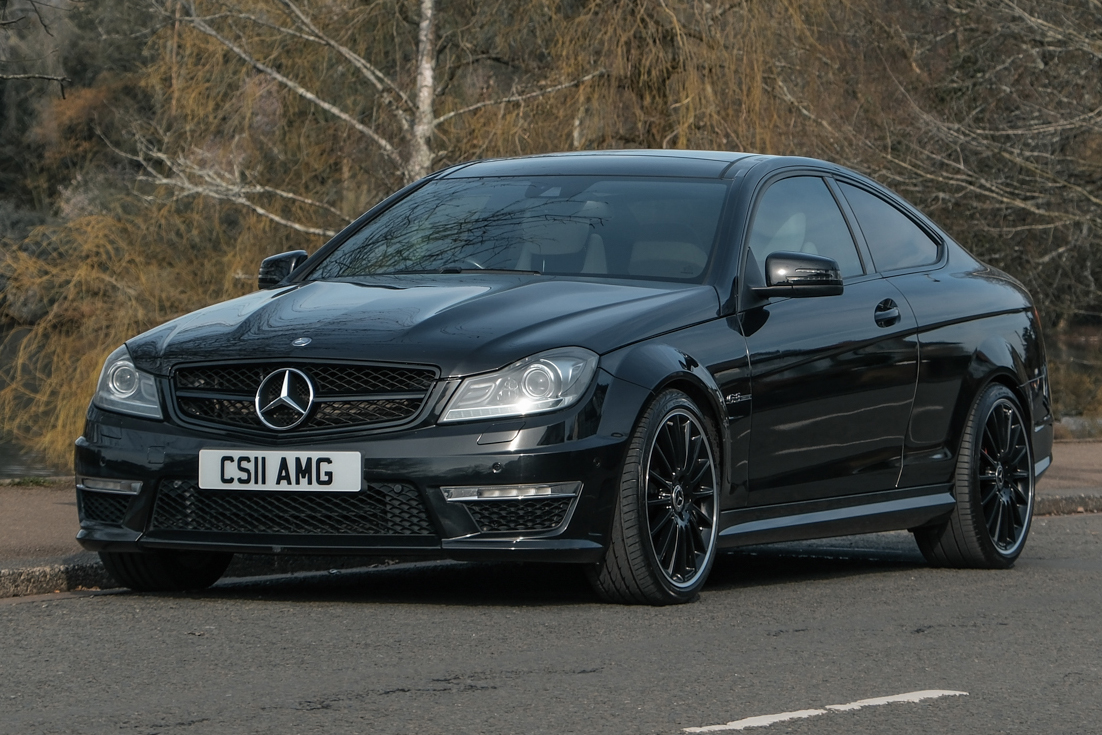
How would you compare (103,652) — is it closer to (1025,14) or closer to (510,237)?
(510,237)

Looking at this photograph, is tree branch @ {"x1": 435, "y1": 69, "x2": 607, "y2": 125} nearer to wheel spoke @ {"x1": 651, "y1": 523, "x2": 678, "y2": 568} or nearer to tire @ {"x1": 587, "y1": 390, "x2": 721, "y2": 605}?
tire @ {"x1": 587, "y1": 390, "x2": 721, "y2": 605}

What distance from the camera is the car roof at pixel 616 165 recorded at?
25.2 feet

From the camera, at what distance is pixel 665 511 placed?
640 centimetres

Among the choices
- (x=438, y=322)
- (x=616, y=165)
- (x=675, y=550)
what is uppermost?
(x=616, y=165)

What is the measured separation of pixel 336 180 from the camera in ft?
62.2

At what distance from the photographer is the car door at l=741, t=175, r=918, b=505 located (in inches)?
276

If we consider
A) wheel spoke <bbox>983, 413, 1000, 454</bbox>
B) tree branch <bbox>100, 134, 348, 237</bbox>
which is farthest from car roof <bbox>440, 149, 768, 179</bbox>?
tree branch <bbox>100, 134, 348, 237</bbox>

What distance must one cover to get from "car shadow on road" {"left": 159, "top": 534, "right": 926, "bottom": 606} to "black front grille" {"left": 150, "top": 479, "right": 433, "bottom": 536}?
0.61 m

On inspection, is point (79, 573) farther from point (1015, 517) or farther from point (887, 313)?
point (1015, 517)

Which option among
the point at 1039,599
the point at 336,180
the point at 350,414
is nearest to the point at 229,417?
the point at 350,414

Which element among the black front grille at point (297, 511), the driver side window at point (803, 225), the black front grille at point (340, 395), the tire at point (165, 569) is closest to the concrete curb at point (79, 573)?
the tire at point (165, 569)

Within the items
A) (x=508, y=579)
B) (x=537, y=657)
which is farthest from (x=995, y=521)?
(x=537, y=657)

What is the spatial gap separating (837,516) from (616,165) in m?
1.73

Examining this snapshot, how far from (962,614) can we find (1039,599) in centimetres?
70
